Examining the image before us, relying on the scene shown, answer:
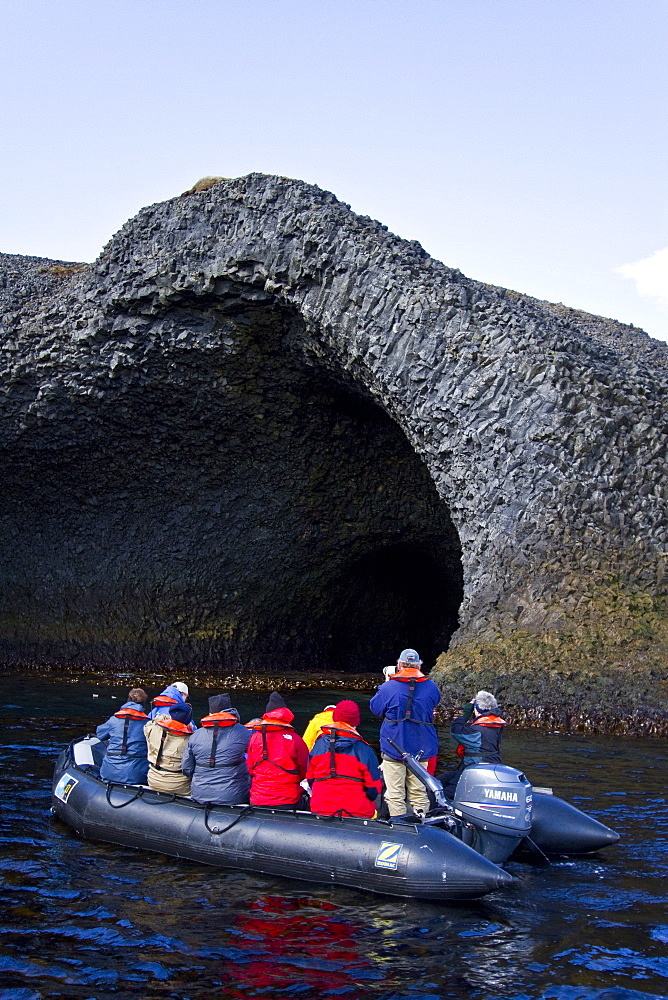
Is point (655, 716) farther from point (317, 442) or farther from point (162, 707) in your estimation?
point (317, 442)

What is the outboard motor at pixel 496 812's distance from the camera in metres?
8.32

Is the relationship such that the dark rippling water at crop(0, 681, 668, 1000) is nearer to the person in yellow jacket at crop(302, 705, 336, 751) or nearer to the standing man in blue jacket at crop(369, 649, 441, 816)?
the standing man in blue jacket at crop(369, 649, 441, 816)

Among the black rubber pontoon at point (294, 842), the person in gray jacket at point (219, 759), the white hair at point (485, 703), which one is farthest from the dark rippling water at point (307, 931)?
the white hair at point (485, 703)

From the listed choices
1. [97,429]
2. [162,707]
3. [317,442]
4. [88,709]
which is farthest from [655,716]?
[97,429]

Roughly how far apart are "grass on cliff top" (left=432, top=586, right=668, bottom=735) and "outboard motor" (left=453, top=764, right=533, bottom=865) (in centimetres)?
778

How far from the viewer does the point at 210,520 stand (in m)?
28.0

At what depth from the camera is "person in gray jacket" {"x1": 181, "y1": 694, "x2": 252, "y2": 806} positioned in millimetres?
9117

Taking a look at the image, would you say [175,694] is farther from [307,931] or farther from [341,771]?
[307,931]

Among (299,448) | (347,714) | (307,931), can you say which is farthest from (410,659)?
(299,448)

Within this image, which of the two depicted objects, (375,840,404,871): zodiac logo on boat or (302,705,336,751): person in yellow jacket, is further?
(302,705,336,751): person in yellow jacket

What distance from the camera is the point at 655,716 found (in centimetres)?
1545

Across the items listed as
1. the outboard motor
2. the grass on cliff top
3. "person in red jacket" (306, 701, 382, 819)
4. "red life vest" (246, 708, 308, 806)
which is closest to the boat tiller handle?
the outboard motor

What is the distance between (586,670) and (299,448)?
484 inches

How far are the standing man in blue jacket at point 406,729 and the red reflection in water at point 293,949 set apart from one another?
1602mm
